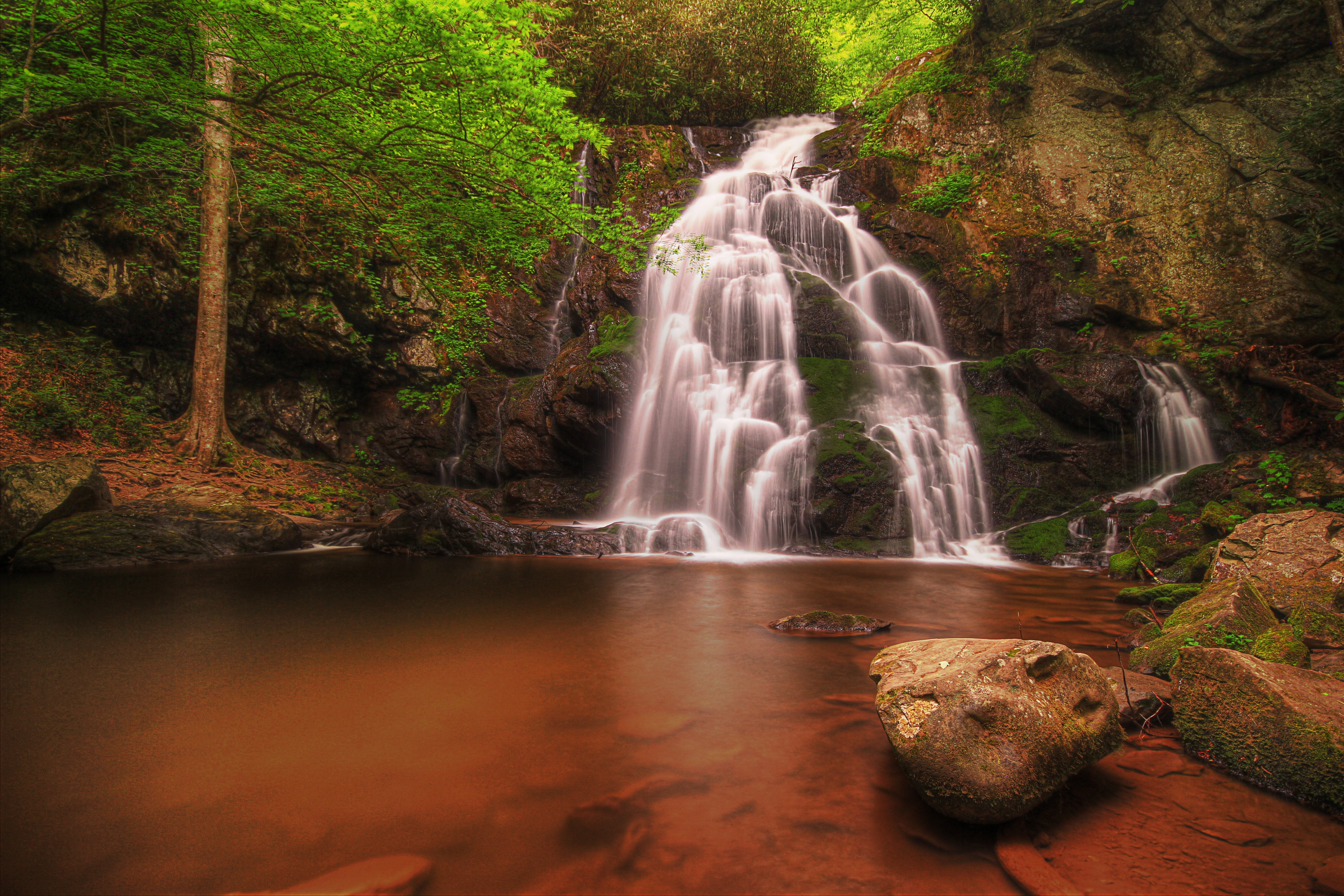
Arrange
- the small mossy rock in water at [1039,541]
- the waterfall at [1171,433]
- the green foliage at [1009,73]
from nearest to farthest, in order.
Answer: the small mossy rock in water at [1039,541] → the waterfall at [1171,433] → the green foliage at [1009,73]

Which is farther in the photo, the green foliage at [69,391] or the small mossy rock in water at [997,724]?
the green foliage at [69,391]

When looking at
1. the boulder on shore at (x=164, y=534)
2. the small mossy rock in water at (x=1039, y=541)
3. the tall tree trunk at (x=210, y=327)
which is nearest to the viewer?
the boulder on shore at (x=164, y=534)

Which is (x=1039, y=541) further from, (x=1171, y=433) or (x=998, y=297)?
(x=998, y=297)

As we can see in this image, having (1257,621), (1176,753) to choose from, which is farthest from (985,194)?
(1176,753)

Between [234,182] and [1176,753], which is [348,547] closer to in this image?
[234,182]

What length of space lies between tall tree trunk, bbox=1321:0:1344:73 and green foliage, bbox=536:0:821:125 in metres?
12.6

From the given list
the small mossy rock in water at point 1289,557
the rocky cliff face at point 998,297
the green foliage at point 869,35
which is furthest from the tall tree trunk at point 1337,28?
the small mossy rock in water at point 1289,557

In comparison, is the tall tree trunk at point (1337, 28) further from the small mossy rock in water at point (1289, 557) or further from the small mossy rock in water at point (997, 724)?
the small mossy rock in water at point (997, 724)

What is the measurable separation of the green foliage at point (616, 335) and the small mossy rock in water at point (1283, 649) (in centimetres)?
998

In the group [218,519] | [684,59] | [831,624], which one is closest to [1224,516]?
[831,624]

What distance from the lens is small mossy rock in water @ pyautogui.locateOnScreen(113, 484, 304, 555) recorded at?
7879 millimetres

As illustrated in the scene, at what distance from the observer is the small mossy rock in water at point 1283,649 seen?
3.12 m

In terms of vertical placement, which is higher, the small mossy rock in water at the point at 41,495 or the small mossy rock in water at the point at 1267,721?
the small mossy rock in water at the point at 41,495

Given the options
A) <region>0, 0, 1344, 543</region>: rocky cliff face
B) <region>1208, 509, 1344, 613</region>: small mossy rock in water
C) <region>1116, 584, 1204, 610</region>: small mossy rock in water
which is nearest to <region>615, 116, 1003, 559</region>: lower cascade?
<region>0, 0, 1344, 543</region>: rocky cliff face
